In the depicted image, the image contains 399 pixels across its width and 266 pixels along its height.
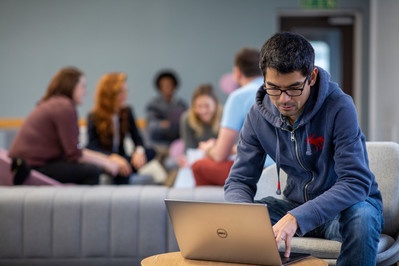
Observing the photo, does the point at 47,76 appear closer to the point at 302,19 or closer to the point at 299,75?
the point at 302,19

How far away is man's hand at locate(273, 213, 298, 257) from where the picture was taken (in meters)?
2.38

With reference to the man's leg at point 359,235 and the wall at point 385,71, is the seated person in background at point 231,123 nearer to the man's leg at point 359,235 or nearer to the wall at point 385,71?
the man's leg at point 359,235

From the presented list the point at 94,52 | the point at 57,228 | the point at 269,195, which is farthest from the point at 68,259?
the point at 94,52

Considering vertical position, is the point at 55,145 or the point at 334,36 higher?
the point at 334,36

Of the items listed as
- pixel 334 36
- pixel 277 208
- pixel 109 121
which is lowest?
pixel 109 121

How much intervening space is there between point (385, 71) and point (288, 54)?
5974mm

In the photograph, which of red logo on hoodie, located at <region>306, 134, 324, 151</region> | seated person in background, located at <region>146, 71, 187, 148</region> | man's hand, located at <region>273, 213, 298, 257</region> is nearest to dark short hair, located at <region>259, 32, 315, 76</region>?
red logo on hoodie, located at <region>306, 134, 324, 151</region>

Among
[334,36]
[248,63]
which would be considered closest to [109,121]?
[248,63]

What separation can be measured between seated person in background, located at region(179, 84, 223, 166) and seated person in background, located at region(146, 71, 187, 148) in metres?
2.16

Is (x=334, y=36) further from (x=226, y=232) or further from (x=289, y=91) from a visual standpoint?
(x=226, y=232)

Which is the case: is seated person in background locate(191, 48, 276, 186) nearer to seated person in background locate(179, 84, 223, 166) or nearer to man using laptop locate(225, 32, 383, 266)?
man using laptop locate(225, 32, 383, 266)

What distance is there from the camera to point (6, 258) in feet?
13.1

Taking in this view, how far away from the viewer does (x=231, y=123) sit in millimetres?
4273

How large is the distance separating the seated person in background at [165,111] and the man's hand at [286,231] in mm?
6585
